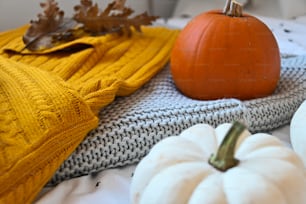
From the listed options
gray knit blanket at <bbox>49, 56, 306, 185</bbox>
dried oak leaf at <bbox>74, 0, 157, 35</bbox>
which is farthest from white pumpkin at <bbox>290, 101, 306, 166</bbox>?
dried oak leaf at <bbox>74, 0, 157, 35</bbox>

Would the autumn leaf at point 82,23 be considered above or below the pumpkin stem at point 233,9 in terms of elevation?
below

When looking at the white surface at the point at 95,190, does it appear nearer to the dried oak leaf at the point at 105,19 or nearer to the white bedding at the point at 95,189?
the white bedding at the point at 95,189

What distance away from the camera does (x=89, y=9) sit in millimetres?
922

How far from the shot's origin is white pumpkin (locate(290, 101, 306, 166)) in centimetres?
54

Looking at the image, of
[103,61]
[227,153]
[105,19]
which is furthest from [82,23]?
[227,153]

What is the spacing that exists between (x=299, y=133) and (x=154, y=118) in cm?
18

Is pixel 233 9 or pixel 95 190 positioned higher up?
pixel 233 9

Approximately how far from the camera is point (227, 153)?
39cm

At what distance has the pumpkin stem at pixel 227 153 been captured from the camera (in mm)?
372

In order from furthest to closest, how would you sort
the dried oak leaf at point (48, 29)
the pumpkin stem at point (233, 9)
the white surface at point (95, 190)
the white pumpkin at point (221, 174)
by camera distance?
the dried oak leaf at point (48, 29) → the pumpkin stem at point (233, 9) → the white surface at point (95, 190) → the white pumpkin at point (221, 174)

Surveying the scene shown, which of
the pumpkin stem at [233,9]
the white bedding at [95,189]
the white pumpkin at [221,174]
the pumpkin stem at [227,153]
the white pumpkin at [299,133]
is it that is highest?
the pumpkin stem at [233,9]

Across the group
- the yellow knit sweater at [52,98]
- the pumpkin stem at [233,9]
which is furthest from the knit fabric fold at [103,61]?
the pumpkin stem at [233,9]

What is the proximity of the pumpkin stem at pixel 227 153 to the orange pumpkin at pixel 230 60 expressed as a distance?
0.28 metres

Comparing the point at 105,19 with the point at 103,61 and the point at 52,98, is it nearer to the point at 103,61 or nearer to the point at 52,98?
the point at 103,61
